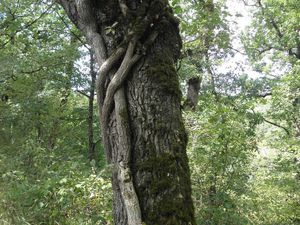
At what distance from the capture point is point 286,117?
39.5 feet

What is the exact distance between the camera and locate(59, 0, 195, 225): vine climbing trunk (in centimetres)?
219

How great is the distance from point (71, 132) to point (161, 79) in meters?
7.26

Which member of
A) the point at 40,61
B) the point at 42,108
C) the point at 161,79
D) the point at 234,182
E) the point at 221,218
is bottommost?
the point at 221,218

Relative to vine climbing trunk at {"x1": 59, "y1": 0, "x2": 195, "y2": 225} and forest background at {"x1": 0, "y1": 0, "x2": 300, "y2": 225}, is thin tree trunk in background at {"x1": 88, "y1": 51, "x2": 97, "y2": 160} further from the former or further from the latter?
vine climbing trunk at {"x1": 59, "y1": 0, "x2": 195, "y2": 225}

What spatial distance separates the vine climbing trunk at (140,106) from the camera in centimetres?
219

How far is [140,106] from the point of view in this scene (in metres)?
2.39

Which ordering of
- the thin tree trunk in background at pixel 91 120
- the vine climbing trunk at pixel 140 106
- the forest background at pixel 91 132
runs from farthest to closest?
the thin tree trunk in background at pixel 91 120 → the forest background at pixel 91 132 → the vine climbing trunk at pixel 140 106

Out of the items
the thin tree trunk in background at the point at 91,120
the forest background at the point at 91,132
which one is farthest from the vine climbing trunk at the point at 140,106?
the thin tree trunk in background at the point at 91,120

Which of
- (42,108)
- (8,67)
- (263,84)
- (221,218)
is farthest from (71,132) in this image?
(263,84)

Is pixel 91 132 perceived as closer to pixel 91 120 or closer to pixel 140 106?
pixel 91 120

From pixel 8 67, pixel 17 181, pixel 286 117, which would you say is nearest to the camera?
pixel 17 181

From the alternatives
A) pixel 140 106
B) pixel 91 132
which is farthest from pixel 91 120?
pixel 140 106

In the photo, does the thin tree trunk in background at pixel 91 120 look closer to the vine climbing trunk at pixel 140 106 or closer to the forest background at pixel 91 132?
the forest background at pixel 91 132

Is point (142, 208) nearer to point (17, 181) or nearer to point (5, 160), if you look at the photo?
point (17, 181)
